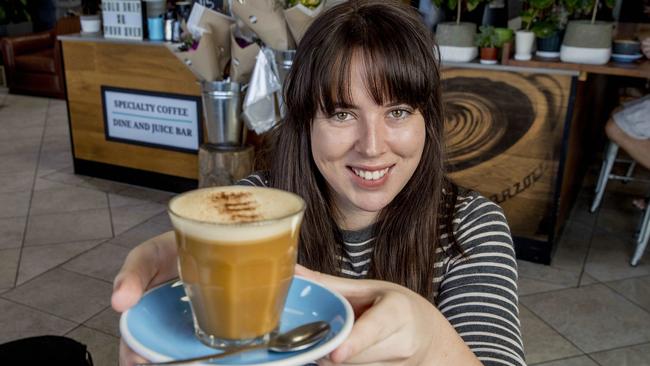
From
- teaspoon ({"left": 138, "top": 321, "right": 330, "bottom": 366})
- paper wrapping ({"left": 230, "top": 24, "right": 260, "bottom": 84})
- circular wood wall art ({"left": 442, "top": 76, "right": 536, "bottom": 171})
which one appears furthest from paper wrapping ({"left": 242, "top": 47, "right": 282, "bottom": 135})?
teaspoon ({"left": 138, "top": 321, "right": 330, "bottom": 366})

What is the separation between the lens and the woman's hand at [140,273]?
0.77m

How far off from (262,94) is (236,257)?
9.41 ft

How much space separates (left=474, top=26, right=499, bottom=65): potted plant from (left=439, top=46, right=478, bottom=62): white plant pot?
2.8 inches

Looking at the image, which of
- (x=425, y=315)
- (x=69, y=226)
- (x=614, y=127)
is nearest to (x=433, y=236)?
(x=425, y=315)

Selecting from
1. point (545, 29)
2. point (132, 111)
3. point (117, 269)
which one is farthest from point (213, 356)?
point (132, 111)

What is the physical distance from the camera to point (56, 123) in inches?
281

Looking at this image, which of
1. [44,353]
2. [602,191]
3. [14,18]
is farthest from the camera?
[14,18]

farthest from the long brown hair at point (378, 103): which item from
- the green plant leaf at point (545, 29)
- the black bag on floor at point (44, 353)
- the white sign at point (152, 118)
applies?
the white sign at point (152, 118)

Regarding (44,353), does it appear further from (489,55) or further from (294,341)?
(489,55)

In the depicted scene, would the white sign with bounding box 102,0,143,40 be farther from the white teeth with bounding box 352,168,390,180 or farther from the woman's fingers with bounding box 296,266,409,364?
the woman's fingers with bounding box 296,266,409,364

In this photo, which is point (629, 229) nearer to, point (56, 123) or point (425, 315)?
point (425, 315)

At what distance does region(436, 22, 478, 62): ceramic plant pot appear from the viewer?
3543mm

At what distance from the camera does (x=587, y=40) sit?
131 inches

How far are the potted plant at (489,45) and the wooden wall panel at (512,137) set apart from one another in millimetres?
78
